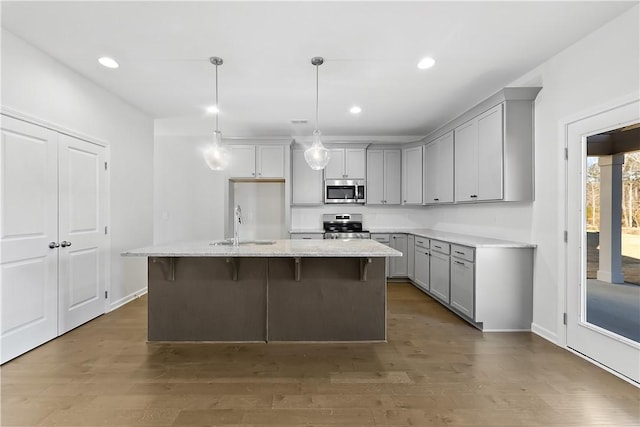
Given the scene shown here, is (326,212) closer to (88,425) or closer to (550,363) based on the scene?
(550,363)

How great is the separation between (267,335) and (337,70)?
267 centimetres

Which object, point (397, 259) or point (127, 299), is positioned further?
point (397, 259)

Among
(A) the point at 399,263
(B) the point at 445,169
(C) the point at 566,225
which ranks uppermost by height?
(B) the point at 445,169

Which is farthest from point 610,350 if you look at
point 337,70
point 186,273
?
point 186,273

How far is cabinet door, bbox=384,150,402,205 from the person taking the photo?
5.79 metres

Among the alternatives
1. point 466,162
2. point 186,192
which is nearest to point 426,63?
point 466,162

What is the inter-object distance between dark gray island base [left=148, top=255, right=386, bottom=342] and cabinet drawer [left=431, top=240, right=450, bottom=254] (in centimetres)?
140

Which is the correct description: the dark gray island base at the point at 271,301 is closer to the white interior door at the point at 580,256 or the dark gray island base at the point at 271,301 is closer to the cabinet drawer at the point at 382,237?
the white interior door at the point at 580,256

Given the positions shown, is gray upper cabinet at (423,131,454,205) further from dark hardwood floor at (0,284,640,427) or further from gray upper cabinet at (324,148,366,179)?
dark hardwood floor at (0,284,640,427)

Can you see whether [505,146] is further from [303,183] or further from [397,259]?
[303,183]

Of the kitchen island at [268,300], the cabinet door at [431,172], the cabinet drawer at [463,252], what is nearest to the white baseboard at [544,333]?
the cabinet drawer at [463,252]

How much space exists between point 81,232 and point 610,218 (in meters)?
4.91

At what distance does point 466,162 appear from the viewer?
4109 millimetres

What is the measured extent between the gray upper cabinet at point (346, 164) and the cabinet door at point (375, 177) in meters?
0.12
